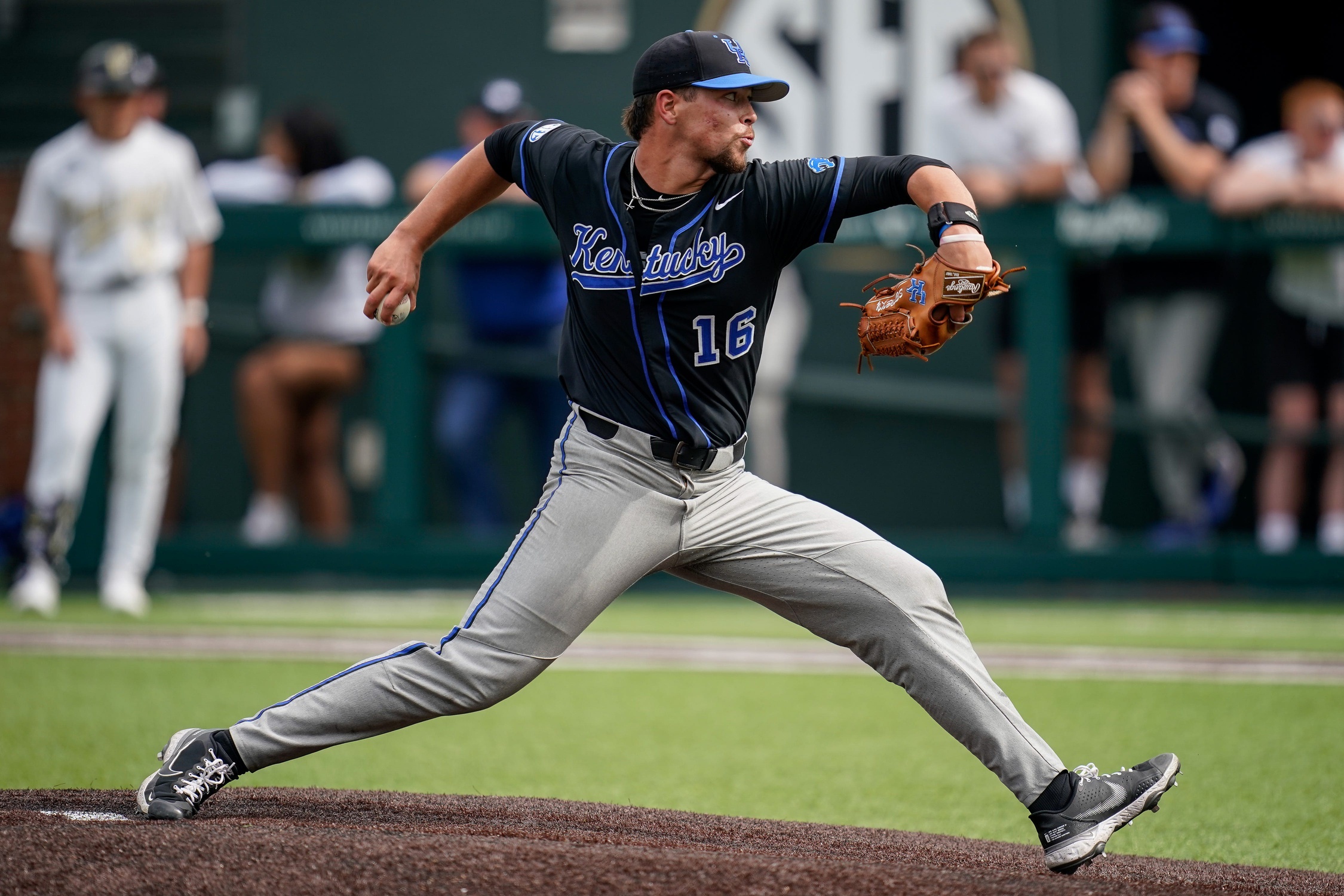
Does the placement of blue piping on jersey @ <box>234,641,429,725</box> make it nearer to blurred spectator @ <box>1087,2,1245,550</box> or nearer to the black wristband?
the black wristband

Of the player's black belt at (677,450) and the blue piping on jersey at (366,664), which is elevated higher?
the player's black belt at (677,450)

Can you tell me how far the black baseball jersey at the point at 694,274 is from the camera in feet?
10.7

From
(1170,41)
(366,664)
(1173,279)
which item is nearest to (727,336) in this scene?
(366,664)

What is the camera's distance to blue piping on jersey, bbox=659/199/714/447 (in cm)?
327

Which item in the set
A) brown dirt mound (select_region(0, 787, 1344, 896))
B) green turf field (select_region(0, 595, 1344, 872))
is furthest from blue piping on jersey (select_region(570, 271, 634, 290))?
green turf field (select_region(0, 595, 1344, 872))

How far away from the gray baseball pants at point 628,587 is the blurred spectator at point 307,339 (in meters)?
5.28

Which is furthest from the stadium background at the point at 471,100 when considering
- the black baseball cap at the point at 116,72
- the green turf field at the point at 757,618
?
the black baseball cap at the point at 116,72

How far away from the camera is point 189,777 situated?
3.28 meters

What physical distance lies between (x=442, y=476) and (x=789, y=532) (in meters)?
6.61

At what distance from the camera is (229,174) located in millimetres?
9312

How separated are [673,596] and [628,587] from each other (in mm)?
5143

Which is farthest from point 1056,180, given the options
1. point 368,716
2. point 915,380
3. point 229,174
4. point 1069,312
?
point 368,716

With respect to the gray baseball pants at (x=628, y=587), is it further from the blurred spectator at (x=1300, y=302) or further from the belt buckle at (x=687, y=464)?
the blurred spectator at (x=1300, y=302)

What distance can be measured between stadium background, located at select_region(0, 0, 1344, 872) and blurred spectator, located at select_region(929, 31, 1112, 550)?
0.51 metres
